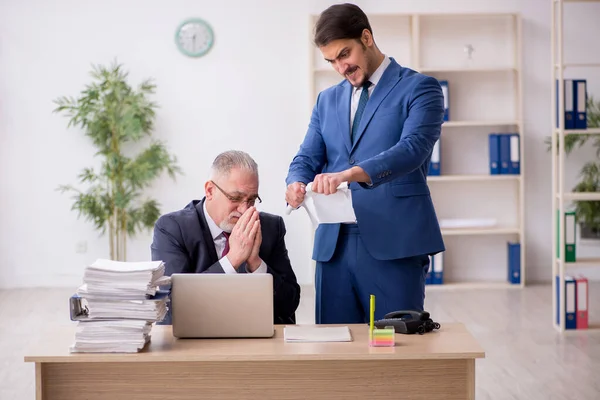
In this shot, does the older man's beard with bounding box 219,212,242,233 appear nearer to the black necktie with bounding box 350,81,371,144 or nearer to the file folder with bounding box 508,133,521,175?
the black necktie with bounding box 350,81,371,144

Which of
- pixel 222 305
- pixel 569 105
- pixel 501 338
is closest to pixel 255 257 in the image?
pixel 222 305

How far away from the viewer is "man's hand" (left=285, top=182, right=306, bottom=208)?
9.62 feet

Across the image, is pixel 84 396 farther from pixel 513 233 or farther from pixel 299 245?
pixel 513 233

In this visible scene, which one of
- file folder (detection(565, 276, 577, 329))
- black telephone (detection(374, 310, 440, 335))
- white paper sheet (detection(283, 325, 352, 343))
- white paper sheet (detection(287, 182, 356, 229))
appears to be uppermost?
white paper sheet (detection(287, 182, 356, 229))

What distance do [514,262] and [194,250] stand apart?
4.80 metres

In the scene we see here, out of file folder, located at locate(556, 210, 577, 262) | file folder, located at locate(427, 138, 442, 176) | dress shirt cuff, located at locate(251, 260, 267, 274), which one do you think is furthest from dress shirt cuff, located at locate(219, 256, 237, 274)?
file folder, located at locate(427, 138, 442, 176)

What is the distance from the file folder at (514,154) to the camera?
7227mm

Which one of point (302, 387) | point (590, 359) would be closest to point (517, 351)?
point (590, 359)

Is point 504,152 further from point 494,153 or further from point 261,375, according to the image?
point 261,375

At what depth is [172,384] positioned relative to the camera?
91.4 inches

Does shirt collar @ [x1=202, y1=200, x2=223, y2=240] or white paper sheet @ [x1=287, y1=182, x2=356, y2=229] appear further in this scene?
shirt collar @ [x1=202, y1=200, x2=223, y2=240]

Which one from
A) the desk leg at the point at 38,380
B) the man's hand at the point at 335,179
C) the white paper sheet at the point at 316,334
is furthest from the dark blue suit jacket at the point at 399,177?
the desk leg at the point at 38,380

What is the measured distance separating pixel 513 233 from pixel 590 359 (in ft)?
9.14

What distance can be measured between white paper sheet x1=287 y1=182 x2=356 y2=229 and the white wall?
4.42m
